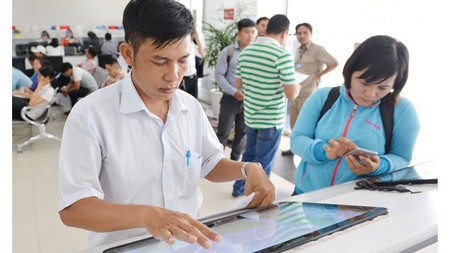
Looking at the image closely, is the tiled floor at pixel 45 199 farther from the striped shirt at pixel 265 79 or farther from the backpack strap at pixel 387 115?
the backpack strap at pixel 387 115

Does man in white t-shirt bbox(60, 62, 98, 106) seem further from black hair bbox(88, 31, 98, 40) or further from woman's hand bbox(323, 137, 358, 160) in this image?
woman's hand bbox(323, 137, 358, 160)

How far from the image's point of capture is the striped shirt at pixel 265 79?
3154mm

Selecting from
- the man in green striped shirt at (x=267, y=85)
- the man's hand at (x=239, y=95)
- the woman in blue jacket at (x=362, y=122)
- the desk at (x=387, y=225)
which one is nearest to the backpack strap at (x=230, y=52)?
the man's hand at (x=239, y=95)

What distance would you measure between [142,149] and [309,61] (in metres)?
4.09

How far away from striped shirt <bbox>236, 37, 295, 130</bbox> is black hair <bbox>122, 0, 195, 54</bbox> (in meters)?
2.15

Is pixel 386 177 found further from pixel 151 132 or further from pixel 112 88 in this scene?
pixel 112 88

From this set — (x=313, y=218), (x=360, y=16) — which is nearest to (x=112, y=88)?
(x=313, y=218)

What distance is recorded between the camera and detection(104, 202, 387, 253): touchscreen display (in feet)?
3.10

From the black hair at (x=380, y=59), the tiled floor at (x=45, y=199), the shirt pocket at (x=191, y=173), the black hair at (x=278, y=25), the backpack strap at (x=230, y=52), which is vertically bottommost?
the tiled floor at (x=45, y=199)

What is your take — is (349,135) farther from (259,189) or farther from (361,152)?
(259,189)

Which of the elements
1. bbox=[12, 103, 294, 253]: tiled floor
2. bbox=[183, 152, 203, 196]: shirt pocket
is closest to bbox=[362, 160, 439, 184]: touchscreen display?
bbox=[183, 152, 203, 196]: shirt pocket

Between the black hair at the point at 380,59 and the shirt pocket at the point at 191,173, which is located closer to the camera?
the shirt pocket at the point at 191,173

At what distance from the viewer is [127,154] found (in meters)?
1.12
